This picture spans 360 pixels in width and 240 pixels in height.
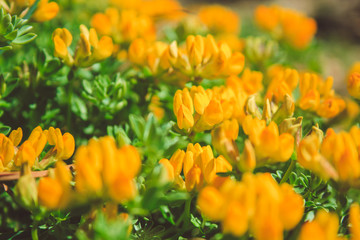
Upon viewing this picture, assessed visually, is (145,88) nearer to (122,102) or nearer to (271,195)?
(122,102)

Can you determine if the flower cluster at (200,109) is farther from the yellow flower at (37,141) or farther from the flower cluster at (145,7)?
the flower cluster at (145,7)

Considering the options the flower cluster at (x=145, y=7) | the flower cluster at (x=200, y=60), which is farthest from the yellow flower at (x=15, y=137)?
the flower cluster at (x=145, y=7)

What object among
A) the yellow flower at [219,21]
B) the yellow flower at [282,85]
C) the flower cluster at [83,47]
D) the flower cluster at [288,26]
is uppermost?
the flower cluster at [83,47]

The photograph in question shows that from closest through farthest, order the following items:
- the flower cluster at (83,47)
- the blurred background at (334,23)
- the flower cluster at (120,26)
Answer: the flower cluster at (83,47) < the flower cluster at (120,26) < the blurred background at (334,23)

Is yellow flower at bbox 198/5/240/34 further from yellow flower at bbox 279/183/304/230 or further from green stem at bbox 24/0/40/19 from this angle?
yellow flower at bbox 279/183/304/230

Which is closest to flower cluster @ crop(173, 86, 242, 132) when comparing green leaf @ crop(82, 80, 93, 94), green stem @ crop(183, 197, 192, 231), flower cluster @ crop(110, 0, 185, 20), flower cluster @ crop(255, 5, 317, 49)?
green stem @ crop(183, 197, 192, 231)

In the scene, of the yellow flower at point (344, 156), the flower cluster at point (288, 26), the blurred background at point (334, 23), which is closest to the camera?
the yellow flower at point (344, 156)

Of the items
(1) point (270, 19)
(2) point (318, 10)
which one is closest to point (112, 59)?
(1) point (270, 19)

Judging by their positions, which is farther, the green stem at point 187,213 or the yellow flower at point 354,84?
the yellow flower at point 354,84
